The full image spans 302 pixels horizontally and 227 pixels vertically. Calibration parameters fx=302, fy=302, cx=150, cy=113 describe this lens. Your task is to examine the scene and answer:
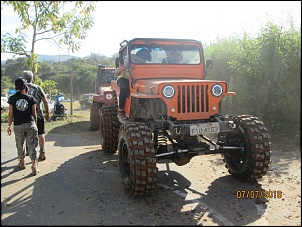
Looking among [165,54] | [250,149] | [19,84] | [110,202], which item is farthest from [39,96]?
[250,149]

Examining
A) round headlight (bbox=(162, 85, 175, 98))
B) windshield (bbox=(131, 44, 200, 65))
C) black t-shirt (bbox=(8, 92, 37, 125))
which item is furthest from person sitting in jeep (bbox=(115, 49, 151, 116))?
black t-shirt (bbox=(8, 92, 37, 125))

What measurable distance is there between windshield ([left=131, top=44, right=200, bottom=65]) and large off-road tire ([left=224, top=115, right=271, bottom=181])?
1661mm

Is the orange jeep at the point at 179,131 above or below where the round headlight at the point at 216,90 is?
below

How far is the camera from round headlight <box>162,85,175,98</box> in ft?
14.8

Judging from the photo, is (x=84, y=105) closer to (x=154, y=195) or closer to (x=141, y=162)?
(x=154, y=195)

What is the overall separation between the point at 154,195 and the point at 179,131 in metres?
1.00

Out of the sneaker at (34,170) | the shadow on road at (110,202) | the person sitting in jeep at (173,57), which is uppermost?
the person sitting in jeep at (173,57)

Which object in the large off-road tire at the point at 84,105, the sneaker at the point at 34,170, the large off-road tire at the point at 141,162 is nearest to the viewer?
the large off-road tire at the point at 141,162

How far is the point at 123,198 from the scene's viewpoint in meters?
4.24

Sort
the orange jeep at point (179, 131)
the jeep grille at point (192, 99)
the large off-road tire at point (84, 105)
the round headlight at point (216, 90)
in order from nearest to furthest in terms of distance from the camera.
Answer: the orange jeep at point (179, 131) → the jeep grille at point (192, 99) → the round headlight at point (216, 90) → the large off-road tire at point (84, 105)

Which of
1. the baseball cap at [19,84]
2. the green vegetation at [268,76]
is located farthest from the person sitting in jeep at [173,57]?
the baseball cap at [19,84]

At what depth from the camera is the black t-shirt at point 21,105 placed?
4412 mm

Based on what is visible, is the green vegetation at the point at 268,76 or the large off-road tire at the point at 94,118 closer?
the green vegetation at the point at 268,76

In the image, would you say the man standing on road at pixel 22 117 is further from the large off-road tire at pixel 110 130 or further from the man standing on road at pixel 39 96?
the large off-road tire at pixel 110 130
